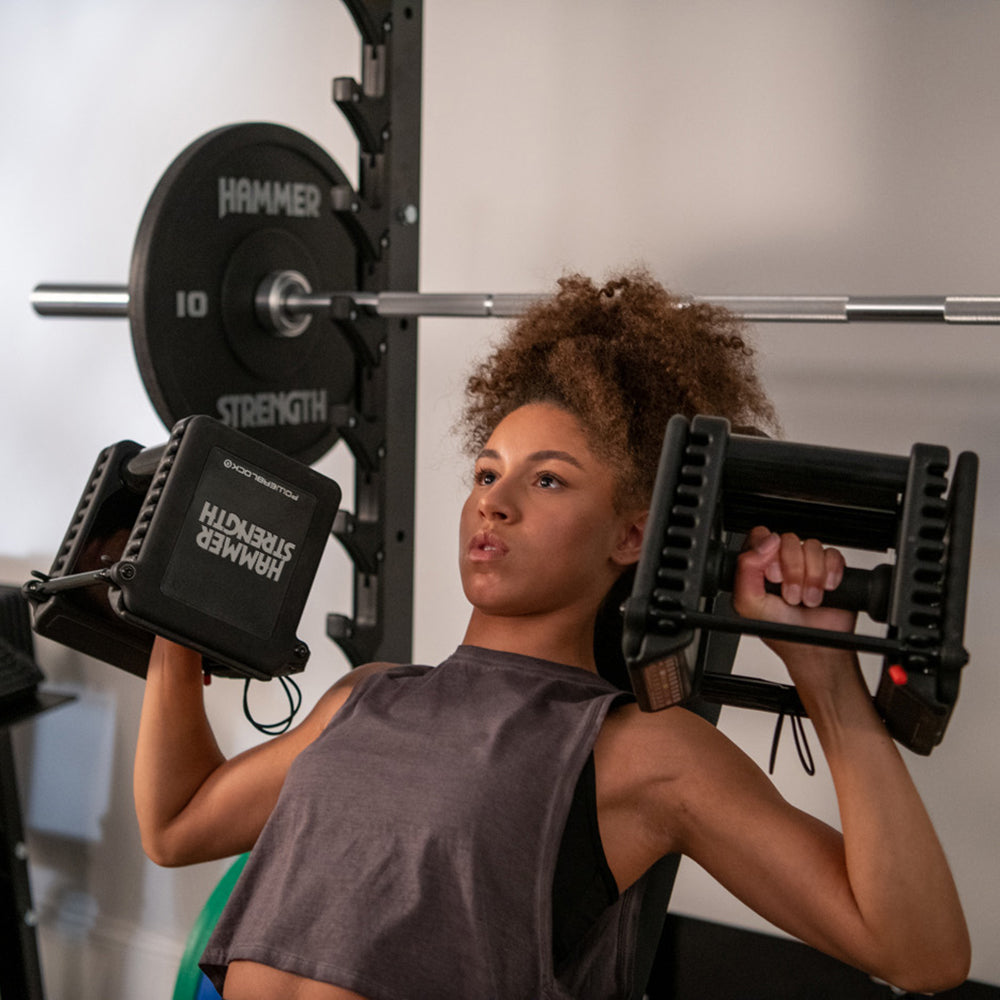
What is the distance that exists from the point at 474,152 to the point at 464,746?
1.11 metres

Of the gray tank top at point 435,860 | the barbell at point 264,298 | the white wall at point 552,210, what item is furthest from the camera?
the white wall at point 552,210

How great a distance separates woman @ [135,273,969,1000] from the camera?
0.85 meters

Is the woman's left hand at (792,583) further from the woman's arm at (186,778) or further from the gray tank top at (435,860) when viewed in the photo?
the woman's arm at (186,778)

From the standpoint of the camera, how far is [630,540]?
3.75 ft

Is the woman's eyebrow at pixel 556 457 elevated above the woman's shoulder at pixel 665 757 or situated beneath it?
elevated above

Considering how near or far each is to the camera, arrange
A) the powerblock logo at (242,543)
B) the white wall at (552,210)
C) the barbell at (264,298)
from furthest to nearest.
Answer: the white wall at (552,210), the barbell at (264,298), the powerblock logo at (242,543)

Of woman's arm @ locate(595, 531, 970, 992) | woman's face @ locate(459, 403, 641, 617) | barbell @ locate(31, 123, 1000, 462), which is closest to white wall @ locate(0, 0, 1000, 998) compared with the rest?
barbell @ locate(31, 123, 1000, 462)

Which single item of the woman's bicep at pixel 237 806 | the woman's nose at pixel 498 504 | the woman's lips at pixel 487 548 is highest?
the woman's nose at pixel 498 504

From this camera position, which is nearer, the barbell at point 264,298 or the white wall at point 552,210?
the barbell at point 264,298

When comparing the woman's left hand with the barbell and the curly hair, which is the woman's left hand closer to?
the curly hair

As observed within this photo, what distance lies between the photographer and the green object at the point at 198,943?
1595 mm

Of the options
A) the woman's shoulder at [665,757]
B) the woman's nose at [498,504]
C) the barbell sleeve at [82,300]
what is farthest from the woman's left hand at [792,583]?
the barbell sleeve at [82,300]

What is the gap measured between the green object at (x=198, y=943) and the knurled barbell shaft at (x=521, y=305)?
79 cm

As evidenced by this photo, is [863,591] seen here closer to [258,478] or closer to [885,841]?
[885,841]
